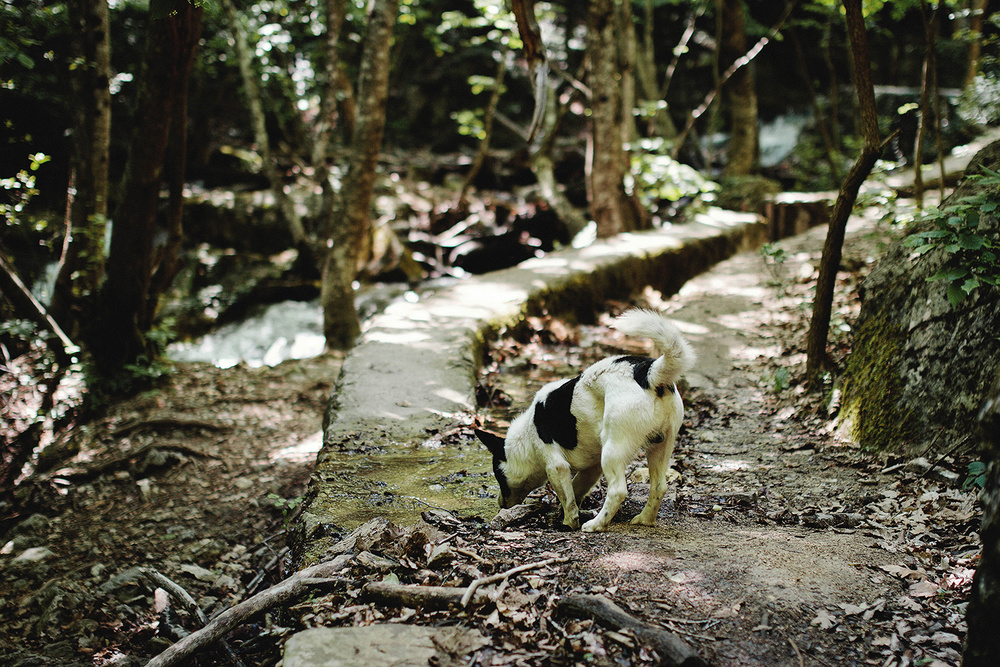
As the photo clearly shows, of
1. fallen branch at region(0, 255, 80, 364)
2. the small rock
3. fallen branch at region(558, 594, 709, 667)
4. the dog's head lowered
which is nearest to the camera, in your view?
fallen branch at region(558, 594, 709, 667)

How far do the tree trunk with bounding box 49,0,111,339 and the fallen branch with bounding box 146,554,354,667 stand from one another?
6325 millimetres

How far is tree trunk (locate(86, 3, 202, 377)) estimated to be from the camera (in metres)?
5.88

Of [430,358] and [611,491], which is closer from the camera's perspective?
[611,491]

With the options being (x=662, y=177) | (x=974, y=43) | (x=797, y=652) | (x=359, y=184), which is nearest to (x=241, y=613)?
(x=797, y=652)

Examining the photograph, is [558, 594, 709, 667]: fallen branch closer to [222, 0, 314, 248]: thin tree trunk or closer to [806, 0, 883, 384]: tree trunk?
[806, 0, 883, 384]: tree trunk

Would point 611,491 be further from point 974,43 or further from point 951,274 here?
point 974,43

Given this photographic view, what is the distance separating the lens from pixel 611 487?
3125mm

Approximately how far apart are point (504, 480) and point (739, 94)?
14.0 m

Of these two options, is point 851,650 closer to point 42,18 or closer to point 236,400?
point 236,400

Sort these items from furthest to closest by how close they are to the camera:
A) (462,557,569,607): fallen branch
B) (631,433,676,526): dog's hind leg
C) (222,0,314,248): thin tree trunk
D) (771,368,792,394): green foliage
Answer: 1. (222,0,314,248): thin tree trunk
2. (771,368,792,394): green foliage
3. (631,433,676,526): dog's hind leg
4. (462,557,569,607): fallen branch

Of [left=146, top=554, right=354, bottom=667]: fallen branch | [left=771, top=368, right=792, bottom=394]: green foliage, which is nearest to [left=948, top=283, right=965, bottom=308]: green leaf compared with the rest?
[left=771, top=368, right=792, bottom=394]: green foliage

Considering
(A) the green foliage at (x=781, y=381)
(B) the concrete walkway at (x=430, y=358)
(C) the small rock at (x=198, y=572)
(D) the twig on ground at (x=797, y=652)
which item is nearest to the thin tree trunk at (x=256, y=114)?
(B) the concrete walkway at (x=430, y=358)

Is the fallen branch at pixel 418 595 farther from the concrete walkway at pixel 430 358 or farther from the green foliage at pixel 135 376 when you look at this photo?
the green foliage at pixel 135 376

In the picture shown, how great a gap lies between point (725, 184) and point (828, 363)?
1047 cm
